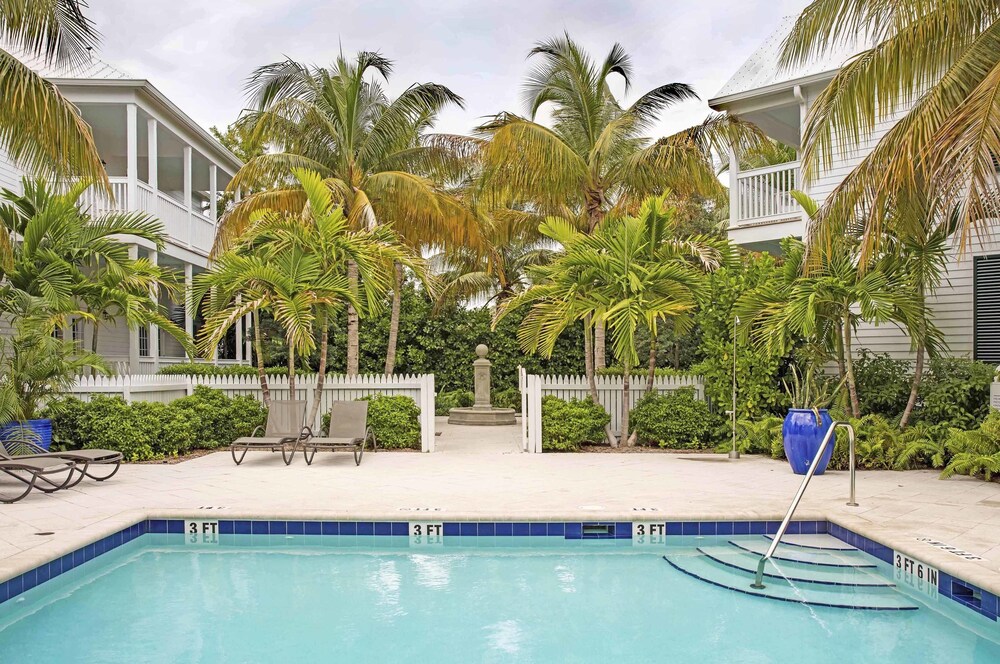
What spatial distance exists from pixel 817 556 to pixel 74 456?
7150 mm

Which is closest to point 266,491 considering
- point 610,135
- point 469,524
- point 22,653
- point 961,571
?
point 469,524

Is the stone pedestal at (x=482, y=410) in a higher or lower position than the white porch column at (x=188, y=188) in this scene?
lower

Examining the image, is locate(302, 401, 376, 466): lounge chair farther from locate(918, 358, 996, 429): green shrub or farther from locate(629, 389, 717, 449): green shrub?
locate(918, 358, 996, 429): green shrub

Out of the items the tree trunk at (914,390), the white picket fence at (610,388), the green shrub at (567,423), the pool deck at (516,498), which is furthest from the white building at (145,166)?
the tree trunk at (914,390)

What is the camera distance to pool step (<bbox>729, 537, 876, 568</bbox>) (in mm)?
5797

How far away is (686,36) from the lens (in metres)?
16.5

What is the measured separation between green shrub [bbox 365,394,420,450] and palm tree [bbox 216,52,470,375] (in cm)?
223

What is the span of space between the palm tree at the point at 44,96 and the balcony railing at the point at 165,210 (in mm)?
5200

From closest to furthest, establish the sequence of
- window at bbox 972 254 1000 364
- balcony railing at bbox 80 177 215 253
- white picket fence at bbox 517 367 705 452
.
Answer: window at bbox 972 254 1000 364
white picket fence at bbox 517 367 705 452
balcony railing at bbox 80 177 215 253

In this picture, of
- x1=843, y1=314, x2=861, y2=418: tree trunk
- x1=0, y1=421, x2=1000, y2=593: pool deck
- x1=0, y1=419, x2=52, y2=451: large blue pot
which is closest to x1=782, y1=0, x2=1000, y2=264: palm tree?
x1=843, y1=314, x2=861, y2=418: tree trunk

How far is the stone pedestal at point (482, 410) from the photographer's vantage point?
17.9m

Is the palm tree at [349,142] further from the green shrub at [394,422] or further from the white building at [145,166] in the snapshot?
the green shrub at [394,422]

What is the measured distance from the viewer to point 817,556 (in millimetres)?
5965

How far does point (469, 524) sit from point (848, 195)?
558 centimetres
